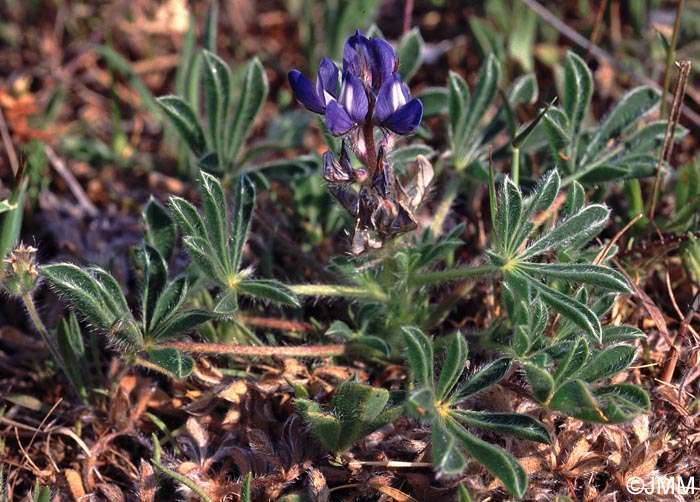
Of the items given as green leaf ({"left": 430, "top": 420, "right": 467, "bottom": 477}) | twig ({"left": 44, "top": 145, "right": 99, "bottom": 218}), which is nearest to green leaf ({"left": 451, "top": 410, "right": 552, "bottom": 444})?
green leaf ({"left": 430, "top": 420, "right": 467, "bottom": 477})

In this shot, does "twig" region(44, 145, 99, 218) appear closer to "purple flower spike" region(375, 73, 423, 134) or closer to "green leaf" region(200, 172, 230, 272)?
"green leaf" region(200, 172, 230, 272)

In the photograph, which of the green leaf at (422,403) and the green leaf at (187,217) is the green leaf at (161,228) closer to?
the green leaf at (187,217)

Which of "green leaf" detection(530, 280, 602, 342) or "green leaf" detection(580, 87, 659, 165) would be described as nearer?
"green leaf" detection(530, 280, 602, 342)

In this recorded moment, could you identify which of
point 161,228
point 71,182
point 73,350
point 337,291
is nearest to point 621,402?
point 337,291

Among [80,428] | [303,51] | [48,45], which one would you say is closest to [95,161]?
[48,45]

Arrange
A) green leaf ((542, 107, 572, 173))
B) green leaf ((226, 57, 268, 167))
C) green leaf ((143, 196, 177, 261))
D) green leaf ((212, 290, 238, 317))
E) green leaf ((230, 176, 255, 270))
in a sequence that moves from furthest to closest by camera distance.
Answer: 1. green leaf ((226, 57, 268, 167))
2. green leaf ((143, 196, 177, 261))
3. green leaf ((542, 107, 572, 173))
4. green leaf ((230, 176, 255, 270))
5. green leaf ((212, 290, 238, 317))

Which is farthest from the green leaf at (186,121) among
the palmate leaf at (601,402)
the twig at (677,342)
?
the twig at (677,342)
